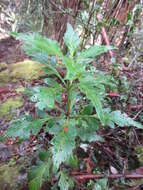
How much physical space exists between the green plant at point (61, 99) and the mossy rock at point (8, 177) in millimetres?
253

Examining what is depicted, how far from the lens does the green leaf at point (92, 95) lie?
42.3 inches

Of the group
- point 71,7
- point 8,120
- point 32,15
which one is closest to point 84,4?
point 71,7

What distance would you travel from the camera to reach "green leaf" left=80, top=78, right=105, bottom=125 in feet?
3.52

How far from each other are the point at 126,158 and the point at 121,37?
1.78 metres

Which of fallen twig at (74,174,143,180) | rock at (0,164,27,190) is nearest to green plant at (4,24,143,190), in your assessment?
fallen twig at (74,174,143,180)

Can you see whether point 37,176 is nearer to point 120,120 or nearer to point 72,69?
point 120,120

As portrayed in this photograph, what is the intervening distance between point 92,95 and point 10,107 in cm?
150

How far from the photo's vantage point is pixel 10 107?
240 cm

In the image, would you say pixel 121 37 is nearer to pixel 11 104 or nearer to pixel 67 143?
pixel 11 104

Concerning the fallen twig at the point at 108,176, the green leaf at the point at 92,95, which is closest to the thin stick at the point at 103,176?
the fallen twig at the point at 108,176

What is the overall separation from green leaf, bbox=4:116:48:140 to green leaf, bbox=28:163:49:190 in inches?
9.1

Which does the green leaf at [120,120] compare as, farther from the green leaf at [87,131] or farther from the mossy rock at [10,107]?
the mossy rock at [10,107]

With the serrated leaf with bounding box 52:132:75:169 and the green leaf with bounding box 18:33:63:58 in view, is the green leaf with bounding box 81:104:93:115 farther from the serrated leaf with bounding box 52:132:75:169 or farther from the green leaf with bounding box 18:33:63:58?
the green leaf with bounding box 18:33:63:58

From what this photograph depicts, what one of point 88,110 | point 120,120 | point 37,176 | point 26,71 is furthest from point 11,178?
point 26,71
